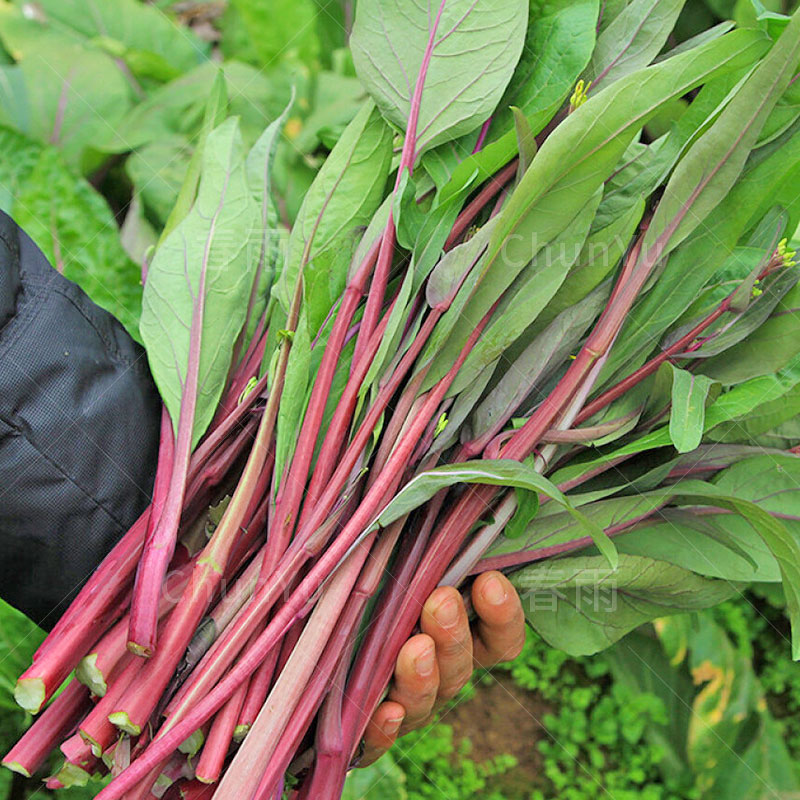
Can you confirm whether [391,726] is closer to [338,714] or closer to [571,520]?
[338,714]

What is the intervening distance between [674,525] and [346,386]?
0.97 feet

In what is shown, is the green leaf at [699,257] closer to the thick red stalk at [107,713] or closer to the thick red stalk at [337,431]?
the thick red stalk at [337,431]

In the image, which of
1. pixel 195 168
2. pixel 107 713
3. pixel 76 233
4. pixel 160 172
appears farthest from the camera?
pixel 160 172

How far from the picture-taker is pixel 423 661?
58 cm

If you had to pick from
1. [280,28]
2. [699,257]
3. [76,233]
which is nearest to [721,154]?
[699,257]

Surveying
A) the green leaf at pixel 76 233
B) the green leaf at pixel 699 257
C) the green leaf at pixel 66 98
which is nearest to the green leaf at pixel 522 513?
the green leaf at pixel 699 257

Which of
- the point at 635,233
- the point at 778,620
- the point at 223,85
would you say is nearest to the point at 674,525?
the point at 635,233

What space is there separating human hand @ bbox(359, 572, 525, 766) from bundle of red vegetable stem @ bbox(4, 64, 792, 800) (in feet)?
0.05

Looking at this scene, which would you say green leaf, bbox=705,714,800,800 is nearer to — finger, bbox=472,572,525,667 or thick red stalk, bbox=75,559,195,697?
finger, bbox=472,572,525,667

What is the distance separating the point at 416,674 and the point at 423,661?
13mm

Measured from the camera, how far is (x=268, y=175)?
69cm

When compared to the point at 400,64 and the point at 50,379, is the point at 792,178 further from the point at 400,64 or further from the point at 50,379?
the point at 50,379

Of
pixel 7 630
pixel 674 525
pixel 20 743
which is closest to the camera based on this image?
pixel 20 743

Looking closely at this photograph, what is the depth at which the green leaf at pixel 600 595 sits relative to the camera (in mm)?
596
